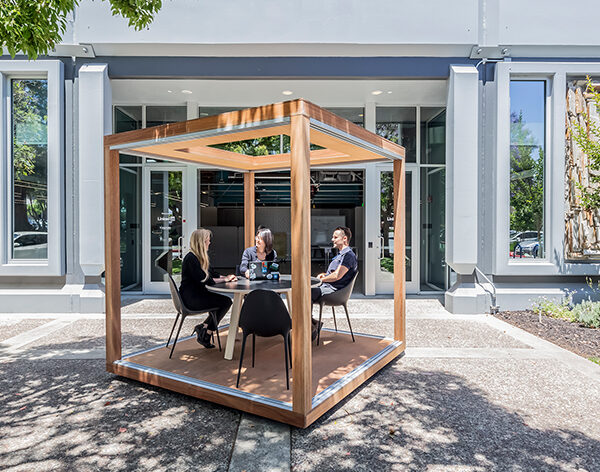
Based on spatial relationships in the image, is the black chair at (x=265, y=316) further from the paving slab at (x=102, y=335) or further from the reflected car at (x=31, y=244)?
the reflected car at (x=31, y=244)

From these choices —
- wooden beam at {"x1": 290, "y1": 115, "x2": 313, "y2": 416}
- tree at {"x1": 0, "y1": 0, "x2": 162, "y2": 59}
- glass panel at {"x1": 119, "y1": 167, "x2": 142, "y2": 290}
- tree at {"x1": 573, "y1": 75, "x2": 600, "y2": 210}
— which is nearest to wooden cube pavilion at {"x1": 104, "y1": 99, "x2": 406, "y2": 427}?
wooden beam at {"x1": 290, "y1": 115, "x2": 313, "y2": 416}

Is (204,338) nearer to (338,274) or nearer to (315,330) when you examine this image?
(315,330)

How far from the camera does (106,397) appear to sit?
3.39 metres

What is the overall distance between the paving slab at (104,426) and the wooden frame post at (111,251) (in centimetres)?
34

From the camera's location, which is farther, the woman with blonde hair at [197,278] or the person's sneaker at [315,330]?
the person's sneaker at [315,330]

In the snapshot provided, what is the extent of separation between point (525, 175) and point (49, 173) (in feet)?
26.0

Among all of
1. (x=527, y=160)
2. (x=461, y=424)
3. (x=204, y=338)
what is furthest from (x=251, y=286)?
(x=527, y=160)

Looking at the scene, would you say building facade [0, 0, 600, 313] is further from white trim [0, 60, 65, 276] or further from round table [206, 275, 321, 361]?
round table [206, 275, 321, 361]

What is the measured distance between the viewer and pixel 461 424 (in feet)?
9.70

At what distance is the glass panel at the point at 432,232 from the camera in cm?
816

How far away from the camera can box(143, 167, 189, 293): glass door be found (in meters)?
8.12

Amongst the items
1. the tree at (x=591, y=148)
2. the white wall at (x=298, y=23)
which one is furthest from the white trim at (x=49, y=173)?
the tree at (x=591, y=148)

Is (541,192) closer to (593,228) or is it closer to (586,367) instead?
(593,228)

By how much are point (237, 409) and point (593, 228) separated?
6528mm
